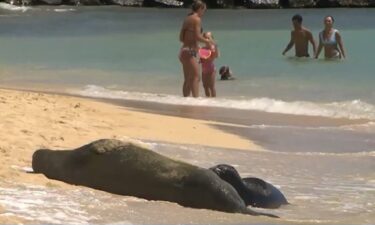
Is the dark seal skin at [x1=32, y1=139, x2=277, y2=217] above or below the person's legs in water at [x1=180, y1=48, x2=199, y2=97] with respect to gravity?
above

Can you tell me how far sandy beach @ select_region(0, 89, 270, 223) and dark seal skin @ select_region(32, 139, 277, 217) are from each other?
0.53ft

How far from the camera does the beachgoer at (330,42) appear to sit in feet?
52.6

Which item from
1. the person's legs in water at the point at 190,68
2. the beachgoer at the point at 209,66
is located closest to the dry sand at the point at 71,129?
the person's legs in water at the point at 190,68

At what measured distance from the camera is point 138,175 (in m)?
5.39

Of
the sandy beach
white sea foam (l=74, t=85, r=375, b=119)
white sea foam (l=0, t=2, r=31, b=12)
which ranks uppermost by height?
the sandy beach

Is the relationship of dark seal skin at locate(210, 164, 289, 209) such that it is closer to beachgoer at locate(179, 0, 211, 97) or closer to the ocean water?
the ocean water

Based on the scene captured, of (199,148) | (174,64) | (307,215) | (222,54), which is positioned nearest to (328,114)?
(199,148)

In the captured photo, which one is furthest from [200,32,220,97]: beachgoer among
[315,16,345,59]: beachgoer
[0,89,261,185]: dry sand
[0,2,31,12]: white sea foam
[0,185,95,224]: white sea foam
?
[0,2,31,12]: white sea foam

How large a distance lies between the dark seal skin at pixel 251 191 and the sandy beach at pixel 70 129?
3.48ft

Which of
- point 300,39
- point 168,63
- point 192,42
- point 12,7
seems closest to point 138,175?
point 192,42

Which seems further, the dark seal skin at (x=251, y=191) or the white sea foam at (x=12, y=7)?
the white sea foam at (x=12, y=7)

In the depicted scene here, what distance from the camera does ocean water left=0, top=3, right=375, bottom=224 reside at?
16.7 ft

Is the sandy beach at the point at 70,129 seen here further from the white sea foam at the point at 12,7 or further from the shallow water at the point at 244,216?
the white sea foam at the point at 12,7

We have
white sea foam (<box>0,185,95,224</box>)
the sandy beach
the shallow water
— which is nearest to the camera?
white sea foam (<box>0,185,95,224</box>)
